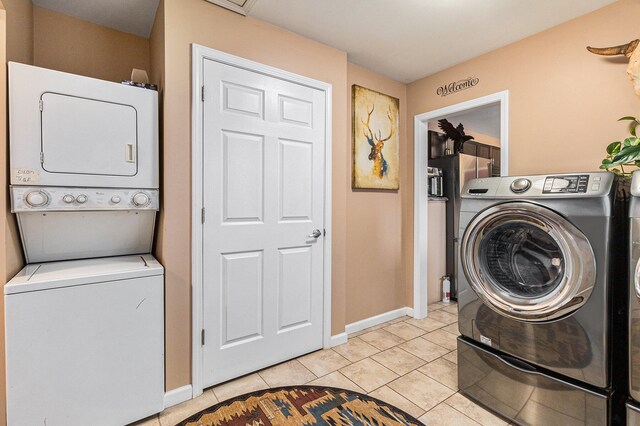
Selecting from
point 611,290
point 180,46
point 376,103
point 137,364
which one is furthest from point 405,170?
point 137,364

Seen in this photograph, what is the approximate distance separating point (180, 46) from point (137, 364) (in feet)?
5.95

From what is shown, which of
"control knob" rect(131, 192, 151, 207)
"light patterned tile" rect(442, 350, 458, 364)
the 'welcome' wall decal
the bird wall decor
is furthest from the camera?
the bird wall decor

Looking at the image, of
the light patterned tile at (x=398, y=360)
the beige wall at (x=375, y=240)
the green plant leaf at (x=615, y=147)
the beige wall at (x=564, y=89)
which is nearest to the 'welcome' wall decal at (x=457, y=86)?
the beige wall at (x=564, y=89)

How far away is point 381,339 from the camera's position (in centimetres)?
275

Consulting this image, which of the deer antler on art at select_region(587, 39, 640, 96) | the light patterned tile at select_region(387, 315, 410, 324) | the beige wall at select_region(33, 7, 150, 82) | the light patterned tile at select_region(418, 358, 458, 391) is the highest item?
the beige wall at select_region(33, 7, 150, 82)

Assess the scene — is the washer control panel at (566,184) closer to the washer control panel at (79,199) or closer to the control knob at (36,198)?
the washer control panel at (79,199)

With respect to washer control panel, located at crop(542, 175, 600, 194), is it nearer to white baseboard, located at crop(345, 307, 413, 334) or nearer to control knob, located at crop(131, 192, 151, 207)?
white baseboard, located at crop(345, 307, 413, 334)

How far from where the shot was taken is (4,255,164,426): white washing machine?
1.38m

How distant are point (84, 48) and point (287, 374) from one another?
8.69 ft

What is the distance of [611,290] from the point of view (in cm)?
138

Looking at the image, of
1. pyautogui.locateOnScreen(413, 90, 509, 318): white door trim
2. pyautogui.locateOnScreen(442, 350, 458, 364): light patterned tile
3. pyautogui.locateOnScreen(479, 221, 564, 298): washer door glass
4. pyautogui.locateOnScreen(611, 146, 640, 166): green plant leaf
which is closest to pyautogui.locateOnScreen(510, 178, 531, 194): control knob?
pyautogui.locateOnScreen(479, 221, 564, 298): washer door glass

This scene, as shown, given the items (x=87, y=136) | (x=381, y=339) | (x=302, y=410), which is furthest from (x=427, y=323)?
(x=87, y=136)

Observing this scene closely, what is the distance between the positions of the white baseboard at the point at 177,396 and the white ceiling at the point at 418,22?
243 cm

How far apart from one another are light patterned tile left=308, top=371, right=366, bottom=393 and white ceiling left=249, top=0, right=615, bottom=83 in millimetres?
2476
